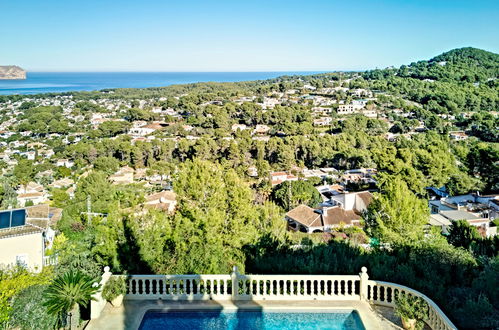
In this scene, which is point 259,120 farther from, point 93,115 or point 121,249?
point 121,249

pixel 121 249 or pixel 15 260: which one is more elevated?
pixel 121 249

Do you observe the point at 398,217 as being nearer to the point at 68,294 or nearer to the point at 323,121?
the point at 68,294

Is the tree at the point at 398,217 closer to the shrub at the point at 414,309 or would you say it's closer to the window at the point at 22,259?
the shrub at the point at 414,309

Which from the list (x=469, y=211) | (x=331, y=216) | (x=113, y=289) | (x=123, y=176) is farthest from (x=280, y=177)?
(x=113, y=289)

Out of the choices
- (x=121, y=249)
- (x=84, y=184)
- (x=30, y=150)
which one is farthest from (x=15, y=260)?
(x=30, y=150)

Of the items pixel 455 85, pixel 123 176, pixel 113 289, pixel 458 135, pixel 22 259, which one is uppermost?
pixel 455 85

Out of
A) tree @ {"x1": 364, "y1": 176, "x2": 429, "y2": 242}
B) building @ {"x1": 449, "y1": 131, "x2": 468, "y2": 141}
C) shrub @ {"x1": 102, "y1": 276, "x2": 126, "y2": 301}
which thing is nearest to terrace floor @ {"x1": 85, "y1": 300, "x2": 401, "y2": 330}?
shrub @ {"x1": 102, "y1": 276, "x2": 126, "y2": 301}

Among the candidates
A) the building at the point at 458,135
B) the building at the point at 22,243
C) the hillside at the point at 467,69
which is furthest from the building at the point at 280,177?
the hillside at the point at 467,69
